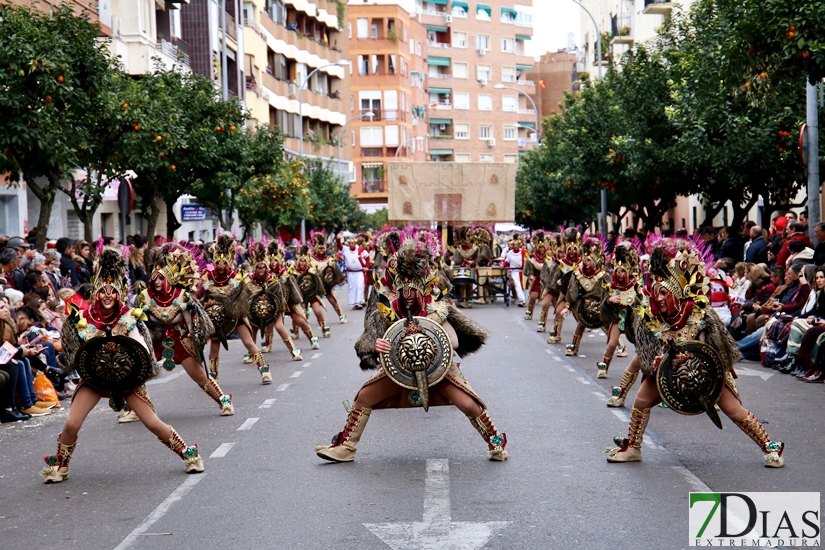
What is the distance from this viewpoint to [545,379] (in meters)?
15.9

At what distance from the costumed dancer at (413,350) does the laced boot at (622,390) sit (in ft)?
8.79

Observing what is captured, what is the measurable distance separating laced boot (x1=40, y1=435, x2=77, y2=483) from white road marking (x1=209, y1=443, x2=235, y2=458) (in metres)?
1.30

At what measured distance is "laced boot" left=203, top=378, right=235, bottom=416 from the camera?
12.8m

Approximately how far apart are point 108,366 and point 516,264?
2256 centimetres

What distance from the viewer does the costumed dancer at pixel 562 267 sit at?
1959 centimetres

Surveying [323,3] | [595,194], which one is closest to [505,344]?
[595,194]

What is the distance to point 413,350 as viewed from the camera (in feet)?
31.6

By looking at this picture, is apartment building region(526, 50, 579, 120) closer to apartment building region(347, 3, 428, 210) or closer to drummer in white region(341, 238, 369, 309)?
apartment building region(347, 3, 428, 210)

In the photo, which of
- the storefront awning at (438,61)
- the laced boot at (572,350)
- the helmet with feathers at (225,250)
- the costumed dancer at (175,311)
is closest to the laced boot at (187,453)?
the costumed dancer at (175,311)

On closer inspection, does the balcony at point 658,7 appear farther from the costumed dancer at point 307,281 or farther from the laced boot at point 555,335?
the laced boot at point 555,335

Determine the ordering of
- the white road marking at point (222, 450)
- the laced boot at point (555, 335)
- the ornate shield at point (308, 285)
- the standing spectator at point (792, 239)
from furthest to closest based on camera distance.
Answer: the ornate shield at point (308, 285) → the laced boot at point (555, 335) → the standing spectator at point (792, 239) → the white road marking at point (222, 450)

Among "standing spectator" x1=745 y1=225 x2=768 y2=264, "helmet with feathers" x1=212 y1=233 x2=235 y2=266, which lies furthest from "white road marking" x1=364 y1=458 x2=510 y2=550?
"standing spectator" x1=745 y1=225 x2=768 y2=264

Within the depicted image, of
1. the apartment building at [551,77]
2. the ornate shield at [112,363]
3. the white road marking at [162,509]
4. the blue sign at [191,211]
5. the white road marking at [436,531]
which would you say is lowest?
the white road marking at [162,509]

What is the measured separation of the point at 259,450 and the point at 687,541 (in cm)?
460
